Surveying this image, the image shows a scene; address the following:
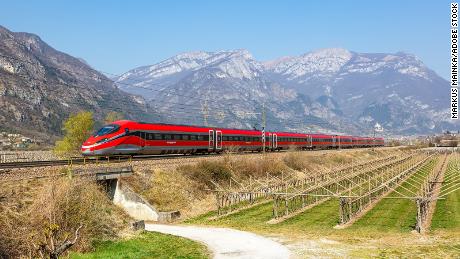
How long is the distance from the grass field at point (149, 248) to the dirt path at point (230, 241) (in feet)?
3.79

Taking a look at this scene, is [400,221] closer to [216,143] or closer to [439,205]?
[439,205]

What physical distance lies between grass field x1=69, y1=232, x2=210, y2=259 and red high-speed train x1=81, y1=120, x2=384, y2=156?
19.3 m

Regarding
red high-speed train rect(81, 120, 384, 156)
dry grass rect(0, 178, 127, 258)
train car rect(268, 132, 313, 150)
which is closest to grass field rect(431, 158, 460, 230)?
dry grass rect(0, 178, 127, 258)

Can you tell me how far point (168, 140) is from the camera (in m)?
60.4

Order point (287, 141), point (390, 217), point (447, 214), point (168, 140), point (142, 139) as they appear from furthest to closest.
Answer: point (287, 141) → point (168, 140) → point (142, 139) → point (447, 214) → point (390, 217)

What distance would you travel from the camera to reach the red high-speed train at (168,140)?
50.8m

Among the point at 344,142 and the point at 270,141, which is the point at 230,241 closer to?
the point at 270,141

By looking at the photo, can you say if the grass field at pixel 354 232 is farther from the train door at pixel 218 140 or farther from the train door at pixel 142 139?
the train door at pixel 218 140

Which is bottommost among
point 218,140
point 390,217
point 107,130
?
point 390,217

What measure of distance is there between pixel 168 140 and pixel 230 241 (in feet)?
96.7

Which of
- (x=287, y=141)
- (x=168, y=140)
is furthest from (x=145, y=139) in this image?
(x=287, y=141)

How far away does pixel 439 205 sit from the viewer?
51719mm

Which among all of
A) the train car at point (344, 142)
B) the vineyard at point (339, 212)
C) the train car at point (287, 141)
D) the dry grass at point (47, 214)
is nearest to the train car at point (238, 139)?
the train car at point (287, 141)

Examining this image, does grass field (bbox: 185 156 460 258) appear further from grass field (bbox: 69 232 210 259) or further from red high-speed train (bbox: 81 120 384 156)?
red high-speed train (bbox: 81 120 384 156)
